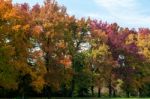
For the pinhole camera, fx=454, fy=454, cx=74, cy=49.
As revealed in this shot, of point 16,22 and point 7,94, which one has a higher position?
point 16,22

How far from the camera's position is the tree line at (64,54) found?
4778 cm

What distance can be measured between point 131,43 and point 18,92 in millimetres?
30697

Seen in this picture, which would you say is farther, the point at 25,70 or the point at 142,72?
the point at 142,72

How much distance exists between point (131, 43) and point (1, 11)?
1639 inches

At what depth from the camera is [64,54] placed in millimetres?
61750

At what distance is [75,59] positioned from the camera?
6944 cm

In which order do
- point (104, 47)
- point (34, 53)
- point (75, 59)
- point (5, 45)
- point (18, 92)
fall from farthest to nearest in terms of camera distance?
point (104, 47)
point (75, 59)
point (18, 92)
point (34, 53)
point (5, 45)

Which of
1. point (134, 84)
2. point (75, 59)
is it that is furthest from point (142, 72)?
point (75, 59)

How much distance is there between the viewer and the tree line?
157ft

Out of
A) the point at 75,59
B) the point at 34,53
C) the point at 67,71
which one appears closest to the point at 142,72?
the point at 75,59

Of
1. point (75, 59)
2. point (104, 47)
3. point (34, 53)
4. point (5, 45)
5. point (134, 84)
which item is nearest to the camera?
point (5, 45)

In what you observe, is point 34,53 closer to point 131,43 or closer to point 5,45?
point 5,45

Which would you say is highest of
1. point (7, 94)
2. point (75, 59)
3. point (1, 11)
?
point (1, 11)

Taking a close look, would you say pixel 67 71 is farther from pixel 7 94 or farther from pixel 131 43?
pixel 131 43
